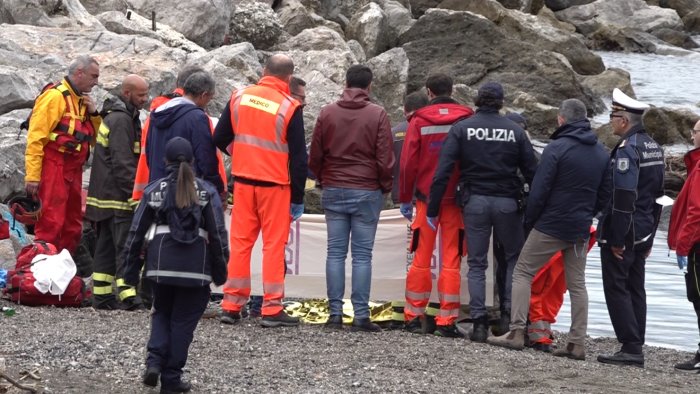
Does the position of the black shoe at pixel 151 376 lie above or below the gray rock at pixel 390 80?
below

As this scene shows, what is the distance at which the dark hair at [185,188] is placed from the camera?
7598 millimetres

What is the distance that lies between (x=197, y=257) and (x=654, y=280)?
10120mm

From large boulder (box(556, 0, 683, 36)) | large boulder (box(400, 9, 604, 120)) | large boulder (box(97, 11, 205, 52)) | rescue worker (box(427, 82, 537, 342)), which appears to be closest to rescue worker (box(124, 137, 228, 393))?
rescue worker (box(427, 82, 537, 342))

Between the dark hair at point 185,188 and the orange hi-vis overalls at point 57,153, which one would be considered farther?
the orange hi-vis overalls at point 57,153

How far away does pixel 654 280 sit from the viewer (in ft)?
54.6

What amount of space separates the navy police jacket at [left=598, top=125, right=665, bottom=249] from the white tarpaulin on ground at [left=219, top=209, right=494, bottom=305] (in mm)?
1783

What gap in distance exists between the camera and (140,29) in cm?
2080

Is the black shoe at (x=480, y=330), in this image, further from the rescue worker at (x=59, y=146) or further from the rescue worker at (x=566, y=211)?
the rescue worker at (x=59, y=146)

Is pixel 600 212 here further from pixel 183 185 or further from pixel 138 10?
pixel 138 10

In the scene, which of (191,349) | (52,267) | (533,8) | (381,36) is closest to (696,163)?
(191,349)

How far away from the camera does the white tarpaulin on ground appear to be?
11.1m

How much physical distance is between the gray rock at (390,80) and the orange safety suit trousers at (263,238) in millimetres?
12856

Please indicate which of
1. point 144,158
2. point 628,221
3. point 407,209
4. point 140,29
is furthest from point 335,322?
point 140,29

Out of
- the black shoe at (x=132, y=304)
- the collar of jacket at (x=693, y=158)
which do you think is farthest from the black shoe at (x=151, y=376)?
the collar of jacket at (x=693, y=158)
